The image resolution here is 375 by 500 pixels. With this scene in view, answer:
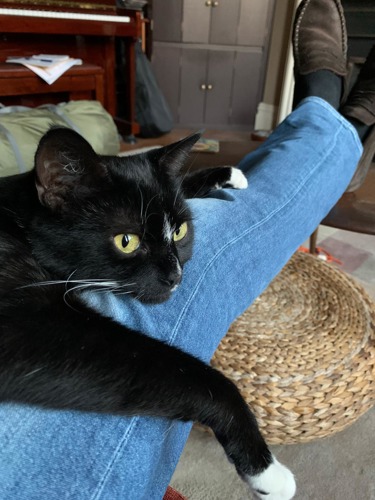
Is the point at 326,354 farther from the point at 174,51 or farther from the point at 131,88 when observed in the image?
the point at 174,51

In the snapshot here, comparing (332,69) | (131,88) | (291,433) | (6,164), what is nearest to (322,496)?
(291,433)

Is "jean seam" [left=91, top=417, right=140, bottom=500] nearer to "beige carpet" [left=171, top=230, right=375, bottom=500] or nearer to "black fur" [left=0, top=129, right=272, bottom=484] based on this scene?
"black fur" [left=0, top=129, right=272, bottom=484]

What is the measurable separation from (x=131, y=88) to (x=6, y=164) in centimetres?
214

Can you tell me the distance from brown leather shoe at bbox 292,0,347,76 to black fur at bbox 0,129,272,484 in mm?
1081

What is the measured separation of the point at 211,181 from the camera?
885mm

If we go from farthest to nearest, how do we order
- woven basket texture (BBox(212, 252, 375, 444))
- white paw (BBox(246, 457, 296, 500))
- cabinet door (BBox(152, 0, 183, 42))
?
1. cabinet door (BBox(152, 0, 183, 42))
2. woven basket texture (BBox(212, 252, 375, 444))
3. white paw (BBox(246, 457, 296, 500))

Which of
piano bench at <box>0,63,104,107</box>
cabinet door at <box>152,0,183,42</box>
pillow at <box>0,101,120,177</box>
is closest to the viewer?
pillow at <box>0,101,120,177</box>

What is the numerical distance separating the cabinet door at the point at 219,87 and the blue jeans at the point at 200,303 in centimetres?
277

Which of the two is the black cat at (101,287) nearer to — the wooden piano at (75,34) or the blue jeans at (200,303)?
the blue jeans at (200,303)

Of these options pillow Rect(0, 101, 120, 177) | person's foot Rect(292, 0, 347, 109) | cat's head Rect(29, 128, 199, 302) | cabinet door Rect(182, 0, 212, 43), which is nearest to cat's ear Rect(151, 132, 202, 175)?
cat's head Rect(29, 128, 199, 302)

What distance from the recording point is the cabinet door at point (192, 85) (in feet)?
11.4

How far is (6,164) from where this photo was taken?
112cm

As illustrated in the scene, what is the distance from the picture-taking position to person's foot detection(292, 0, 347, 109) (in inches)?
57.4

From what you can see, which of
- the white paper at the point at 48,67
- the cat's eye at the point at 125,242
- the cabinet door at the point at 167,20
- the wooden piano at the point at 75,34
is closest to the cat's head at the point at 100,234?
the cat's eye at the point at 125,242
